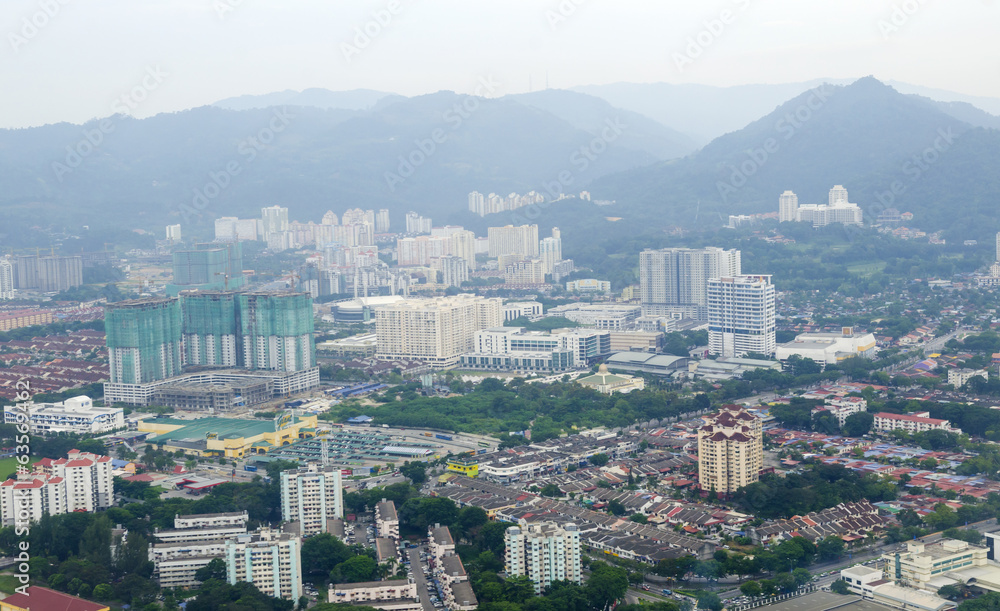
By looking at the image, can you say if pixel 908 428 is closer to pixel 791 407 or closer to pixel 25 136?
pixel 791 407

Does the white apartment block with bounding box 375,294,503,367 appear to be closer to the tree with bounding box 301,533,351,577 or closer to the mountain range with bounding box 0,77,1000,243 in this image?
the tree with bounding box 301,533,351,577

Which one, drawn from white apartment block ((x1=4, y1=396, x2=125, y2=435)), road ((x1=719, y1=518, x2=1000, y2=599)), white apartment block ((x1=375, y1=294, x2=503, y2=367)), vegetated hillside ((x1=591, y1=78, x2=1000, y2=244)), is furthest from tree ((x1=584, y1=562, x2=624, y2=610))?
vegetated hillside ((x1=591, y1=78, x2=1000, y2=244))

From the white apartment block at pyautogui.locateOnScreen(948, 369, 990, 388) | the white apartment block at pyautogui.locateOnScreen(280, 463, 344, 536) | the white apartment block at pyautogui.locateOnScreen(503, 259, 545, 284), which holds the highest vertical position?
the white apartment block at pyautogui.locateOnScreen(503, 259, 545, 284)

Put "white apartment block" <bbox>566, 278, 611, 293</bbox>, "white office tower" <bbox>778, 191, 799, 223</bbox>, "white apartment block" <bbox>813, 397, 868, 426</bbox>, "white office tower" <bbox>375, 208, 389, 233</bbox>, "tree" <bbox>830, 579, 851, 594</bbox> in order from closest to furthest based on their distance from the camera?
"tree" <bbox>830, 579, 851, 594</bbox> → "white apartment block" <bbox>813, 397, 868, 426</bbox> → "white apartment block" <bbox>566, 278, 611, 293</bbox> → "white office tower" <bbox>778, 191, 799, 223</bbox> → "white office tower" <bbox>375, 208, 389, 233</bbox>

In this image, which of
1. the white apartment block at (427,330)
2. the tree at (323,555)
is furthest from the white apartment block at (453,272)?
the tree at (323,555)

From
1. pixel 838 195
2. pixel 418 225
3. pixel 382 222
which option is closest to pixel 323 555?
pixel 838 195
